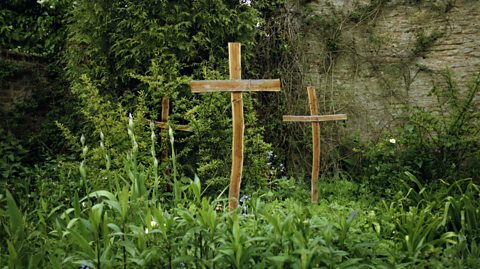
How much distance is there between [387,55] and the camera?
6.79 m

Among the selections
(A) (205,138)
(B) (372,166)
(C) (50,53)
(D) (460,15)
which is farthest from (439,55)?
(C) (50,53)

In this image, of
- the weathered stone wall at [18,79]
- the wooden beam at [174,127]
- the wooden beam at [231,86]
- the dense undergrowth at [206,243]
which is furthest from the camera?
the weathered stone wall at [18,79]

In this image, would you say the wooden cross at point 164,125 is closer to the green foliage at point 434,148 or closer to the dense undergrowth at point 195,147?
the dense undergrowth at point 195,147

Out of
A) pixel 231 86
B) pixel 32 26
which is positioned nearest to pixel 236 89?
pixel 231 86

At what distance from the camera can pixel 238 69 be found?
4.04 meters

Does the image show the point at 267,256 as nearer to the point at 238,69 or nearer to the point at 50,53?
the point at 238,69

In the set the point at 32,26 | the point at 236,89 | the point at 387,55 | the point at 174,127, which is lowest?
the point at 174,127

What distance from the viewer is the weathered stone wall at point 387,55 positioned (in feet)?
21.3

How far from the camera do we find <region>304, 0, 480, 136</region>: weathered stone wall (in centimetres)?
648

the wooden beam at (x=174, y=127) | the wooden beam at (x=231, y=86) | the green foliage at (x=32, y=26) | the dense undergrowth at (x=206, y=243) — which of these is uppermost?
the green foliage at (x=32, y=26)

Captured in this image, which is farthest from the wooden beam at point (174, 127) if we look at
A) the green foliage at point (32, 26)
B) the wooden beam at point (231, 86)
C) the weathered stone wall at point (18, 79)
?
the green foliage at point (32, 26)

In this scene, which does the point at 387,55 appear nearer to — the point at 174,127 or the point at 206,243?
the point at 174,127

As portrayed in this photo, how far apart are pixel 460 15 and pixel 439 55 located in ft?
1.75

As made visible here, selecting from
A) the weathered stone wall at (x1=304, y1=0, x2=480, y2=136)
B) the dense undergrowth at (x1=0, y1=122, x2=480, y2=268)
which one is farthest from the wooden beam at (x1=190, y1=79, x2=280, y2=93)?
the weathered stone wall at (x1=304, y1=0, x2=480, y2=136)
